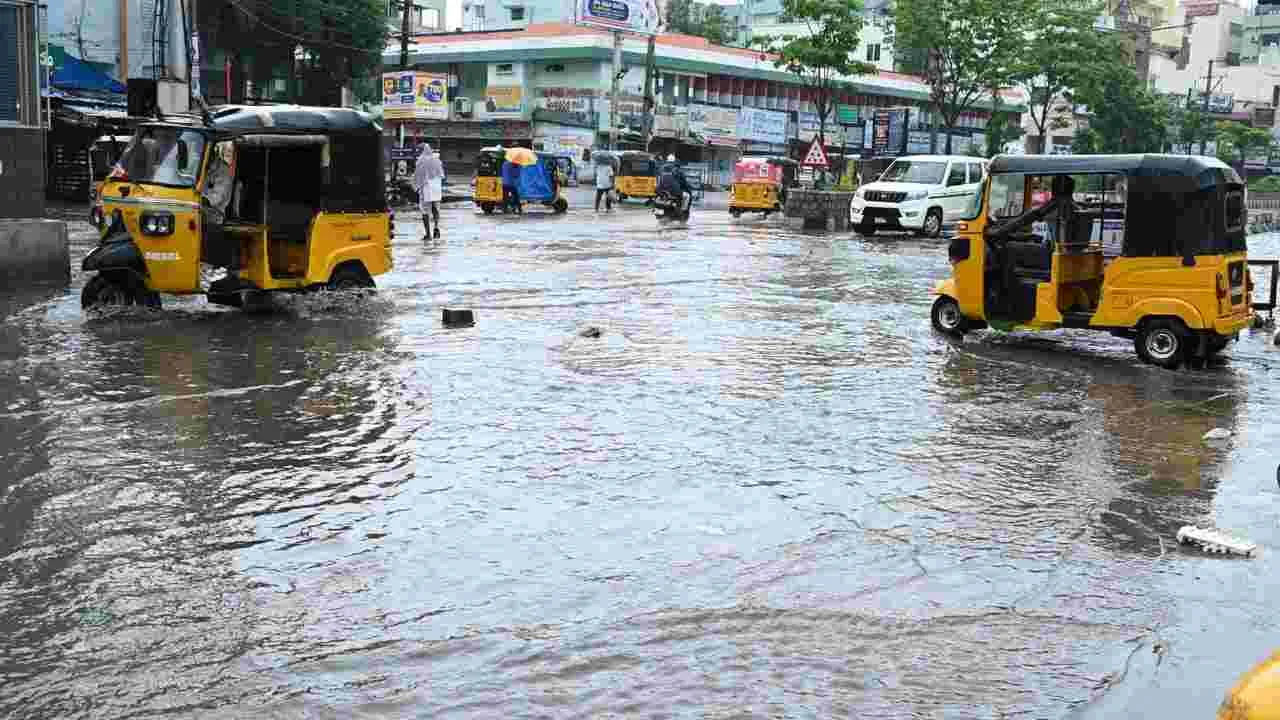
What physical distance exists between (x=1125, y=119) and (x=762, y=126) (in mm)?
17618

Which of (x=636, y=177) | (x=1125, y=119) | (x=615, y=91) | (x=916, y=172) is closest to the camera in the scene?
(x=916, y=172)

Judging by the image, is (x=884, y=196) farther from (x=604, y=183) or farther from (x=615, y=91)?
(x=615, y=91)

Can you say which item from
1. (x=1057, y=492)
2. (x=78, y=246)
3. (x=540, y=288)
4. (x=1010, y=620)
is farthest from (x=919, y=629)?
(x=78, y=246)

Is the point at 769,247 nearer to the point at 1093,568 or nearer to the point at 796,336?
the point at 796,336

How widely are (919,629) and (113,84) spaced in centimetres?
3018

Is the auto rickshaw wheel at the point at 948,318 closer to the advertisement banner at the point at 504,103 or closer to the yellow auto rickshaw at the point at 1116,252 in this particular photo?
the yellow auto rickshaw at the point at 1116,252

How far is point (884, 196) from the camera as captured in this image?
31.9 m

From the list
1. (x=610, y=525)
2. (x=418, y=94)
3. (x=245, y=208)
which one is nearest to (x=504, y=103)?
(x=418, y=94)

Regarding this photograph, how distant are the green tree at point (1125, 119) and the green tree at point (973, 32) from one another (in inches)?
454

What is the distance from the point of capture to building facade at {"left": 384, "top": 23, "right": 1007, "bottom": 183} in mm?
59500

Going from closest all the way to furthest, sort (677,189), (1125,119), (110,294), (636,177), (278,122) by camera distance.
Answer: (110,294)
(278,122)
(677,189)
(636,177)
(1125,119)

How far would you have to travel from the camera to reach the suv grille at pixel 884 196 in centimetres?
3161

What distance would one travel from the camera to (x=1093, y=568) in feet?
20.5

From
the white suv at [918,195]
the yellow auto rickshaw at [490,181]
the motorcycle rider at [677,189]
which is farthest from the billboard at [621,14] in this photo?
the white suv at [918,195]
